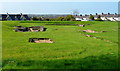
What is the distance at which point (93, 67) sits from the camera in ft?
37.3

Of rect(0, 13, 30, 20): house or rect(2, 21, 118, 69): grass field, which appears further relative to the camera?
rect(0, 13, 30, 20): house

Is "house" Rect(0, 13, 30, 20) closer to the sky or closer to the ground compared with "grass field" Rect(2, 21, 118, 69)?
closer to the ground

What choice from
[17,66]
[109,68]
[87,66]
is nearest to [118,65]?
[109,68]

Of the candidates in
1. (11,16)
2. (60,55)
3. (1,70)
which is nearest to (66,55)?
(60,55)

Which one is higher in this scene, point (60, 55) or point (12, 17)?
point (60, 55)

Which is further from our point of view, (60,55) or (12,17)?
(12,17)

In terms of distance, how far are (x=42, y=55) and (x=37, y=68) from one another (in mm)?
6694

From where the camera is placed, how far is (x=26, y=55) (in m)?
17.6

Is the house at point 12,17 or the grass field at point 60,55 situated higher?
the grass field at point 60,55

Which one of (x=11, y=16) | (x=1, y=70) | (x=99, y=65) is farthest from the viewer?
(x=11, y=16)

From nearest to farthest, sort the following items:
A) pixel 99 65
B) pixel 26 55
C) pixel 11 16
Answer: pixel 99 65 < pixel 26 55 < pixel 11 16

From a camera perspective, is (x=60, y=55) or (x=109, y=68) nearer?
(x=109, y=68)

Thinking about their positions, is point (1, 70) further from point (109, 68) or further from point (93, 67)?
point (109, 68)

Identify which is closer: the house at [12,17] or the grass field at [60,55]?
the grass field at [60,55]
